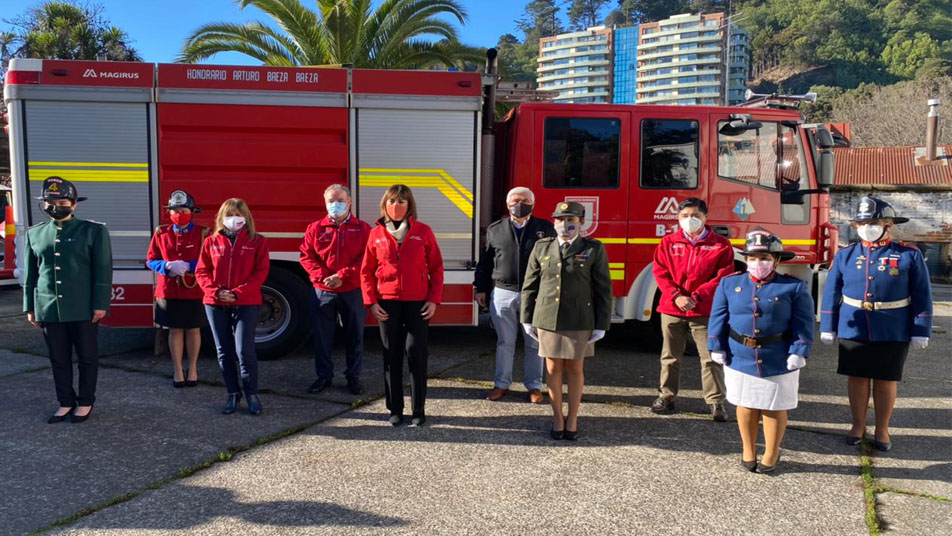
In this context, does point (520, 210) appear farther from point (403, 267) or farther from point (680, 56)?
point (680, 56)

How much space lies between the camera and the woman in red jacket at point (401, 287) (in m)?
4.81

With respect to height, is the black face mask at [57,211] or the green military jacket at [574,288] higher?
the black face mask at [57,211]

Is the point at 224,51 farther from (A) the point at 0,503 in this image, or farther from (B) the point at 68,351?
(A) the point at 0,503

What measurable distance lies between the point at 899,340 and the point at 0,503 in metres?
5.35

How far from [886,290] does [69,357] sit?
5.66 metres

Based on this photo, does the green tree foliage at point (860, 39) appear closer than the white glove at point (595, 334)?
No

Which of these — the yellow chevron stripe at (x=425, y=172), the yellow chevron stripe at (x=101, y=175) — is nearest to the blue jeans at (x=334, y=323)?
the yellow chevron stripe at (x=425, y=172)

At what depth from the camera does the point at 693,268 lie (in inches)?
203

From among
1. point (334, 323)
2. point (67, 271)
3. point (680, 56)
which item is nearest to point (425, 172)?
point (334, 323)

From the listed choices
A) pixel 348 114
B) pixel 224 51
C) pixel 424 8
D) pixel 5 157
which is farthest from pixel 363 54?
pixel 348 114

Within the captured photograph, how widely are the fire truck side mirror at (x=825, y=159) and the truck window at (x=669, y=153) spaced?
1134mm

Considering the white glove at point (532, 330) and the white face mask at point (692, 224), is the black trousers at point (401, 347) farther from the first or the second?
the white face mask at point (692, 224)

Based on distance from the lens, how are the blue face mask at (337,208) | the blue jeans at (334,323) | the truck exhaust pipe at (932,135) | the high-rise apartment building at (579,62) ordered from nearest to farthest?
the blue face mask at (337,208)
the blue jeans at (334,323)
the truck exhaust pipe at (932,135)
the high-rise apartment building at (579,62)

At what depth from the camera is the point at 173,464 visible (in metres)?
4.17
